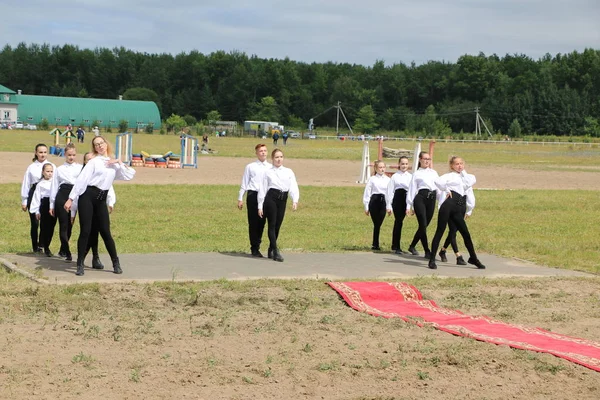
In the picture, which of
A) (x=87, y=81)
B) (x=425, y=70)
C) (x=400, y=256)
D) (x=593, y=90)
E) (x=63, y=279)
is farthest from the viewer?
(x=87, y=81)

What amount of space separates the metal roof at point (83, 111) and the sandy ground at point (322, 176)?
92096 mm

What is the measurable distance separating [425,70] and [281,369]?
168667 mm

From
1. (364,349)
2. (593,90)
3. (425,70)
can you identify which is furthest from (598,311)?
(425,70)

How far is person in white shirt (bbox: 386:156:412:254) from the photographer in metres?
15.3

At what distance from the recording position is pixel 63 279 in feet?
36.9

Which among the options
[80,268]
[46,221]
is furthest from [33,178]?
[80,268]

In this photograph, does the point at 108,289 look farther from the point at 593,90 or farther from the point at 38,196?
the point at 593,90

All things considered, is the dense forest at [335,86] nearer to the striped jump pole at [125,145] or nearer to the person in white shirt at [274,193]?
the striped jump pole at [125,145]

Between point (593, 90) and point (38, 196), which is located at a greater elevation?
point (593, 90)

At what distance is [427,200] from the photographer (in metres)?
14.8

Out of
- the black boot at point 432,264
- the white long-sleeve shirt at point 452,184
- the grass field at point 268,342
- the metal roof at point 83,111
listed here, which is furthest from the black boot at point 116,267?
the metal roof at point 83,111

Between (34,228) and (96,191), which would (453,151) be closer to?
(34,228)

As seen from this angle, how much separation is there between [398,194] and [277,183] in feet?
8.74

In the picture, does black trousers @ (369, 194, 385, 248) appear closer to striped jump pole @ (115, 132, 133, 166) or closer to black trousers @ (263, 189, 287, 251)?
black trousers @ (263, 189, 287, 251)
